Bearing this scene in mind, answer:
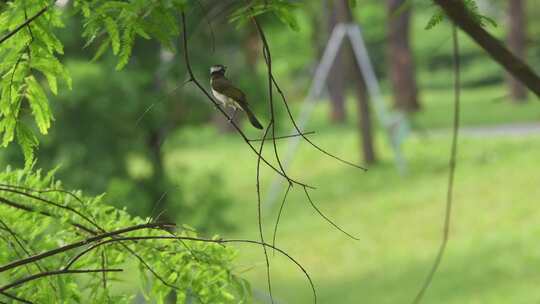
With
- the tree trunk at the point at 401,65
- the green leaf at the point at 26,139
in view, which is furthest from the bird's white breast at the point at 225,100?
the tree trunk at the point at 401,65

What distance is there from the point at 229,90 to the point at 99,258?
54 cm

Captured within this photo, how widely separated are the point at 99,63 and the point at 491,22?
975cm

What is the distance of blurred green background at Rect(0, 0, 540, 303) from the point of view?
11523 mm

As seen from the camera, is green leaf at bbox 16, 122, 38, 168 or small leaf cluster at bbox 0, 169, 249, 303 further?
small leaf cluster at bbox 0, 169, 249, 303

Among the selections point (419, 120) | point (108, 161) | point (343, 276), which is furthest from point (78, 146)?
point (419, 120)

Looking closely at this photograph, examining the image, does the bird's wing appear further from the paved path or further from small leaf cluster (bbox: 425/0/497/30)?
the paved path

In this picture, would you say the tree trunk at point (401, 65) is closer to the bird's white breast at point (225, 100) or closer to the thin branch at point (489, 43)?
the thin branch at point (489, 43)

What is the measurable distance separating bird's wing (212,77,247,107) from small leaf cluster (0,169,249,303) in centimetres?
29

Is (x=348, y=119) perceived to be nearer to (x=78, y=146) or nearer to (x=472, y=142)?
(x=472, y=142)

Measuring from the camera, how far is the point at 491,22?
223 cm

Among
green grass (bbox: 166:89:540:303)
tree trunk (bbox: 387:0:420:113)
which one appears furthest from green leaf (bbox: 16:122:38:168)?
tree trunk (bbox: 387:0:420:113)

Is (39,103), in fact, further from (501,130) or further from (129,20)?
(501,130)

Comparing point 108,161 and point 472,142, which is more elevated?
point 472,142

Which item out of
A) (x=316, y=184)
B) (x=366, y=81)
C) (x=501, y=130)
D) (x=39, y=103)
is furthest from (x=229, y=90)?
(x=501, y=130)
